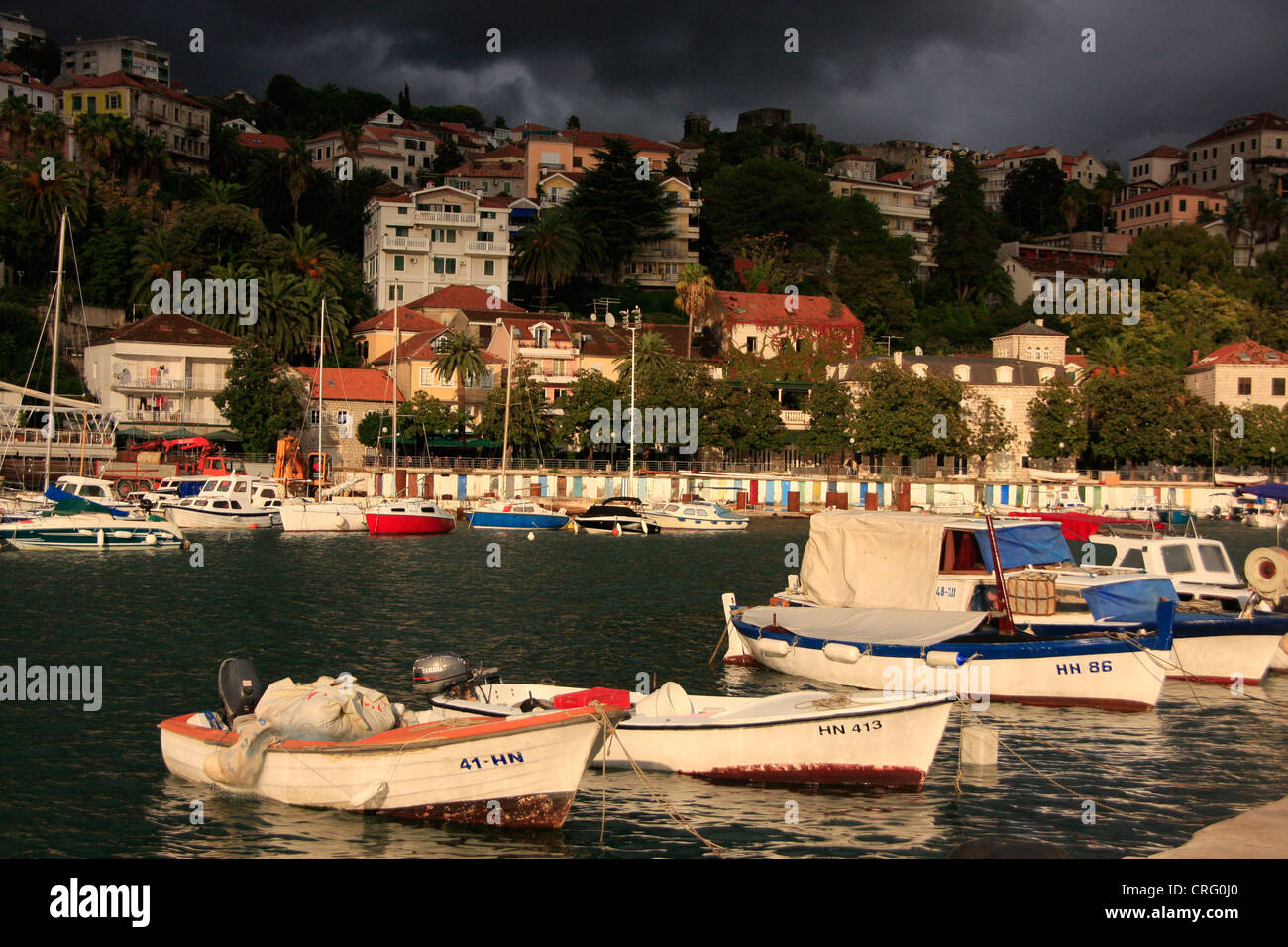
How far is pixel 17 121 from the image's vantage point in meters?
102

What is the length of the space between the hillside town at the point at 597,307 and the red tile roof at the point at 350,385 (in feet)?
0.73

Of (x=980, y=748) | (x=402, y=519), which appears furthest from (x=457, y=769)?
(x=402, y=519)

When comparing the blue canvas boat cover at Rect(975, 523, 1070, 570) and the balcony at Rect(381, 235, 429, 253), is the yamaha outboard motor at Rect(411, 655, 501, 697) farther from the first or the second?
the balcony at Rect(381, 235, 429, 253)

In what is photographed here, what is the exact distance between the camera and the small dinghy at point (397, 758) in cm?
1599

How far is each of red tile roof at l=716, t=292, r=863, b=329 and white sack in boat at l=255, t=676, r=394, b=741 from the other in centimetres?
8420

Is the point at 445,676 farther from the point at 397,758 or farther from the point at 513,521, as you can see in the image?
the point at 513,521

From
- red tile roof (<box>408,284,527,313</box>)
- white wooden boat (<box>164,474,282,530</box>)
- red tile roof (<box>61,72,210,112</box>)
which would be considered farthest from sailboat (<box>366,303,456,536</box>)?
red tile roof (<box>61,72,210,112</box>)

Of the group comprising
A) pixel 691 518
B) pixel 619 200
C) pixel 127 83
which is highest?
pixel 127 83

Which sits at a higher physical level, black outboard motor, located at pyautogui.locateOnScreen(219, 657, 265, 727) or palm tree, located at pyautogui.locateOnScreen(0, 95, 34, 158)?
palm tree, located at pyautogui.locateOnScreen(0, 95, 34, 158)

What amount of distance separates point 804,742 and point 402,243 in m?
94.2

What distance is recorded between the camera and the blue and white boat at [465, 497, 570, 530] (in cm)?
6881

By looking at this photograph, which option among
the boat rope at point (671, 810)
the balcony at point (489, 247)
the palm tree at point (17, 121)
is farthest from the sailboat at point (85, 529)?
the palm tree at point (17, 121)

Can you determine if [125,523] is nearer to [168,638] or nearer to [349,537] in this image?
[349,537]

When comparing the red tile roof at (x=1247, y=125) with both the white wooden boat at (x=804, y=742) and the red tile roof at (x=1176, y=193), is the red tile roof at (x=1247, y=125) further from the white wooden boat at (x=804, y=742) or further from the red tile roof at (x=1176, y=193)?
the white wooden boat at (x=804, y=742)
